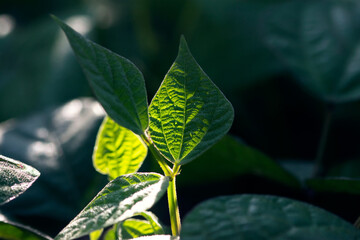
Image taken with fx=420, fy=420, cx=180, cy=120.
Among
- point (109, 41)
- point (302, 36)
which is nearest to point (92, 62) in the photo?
point (302, 36)

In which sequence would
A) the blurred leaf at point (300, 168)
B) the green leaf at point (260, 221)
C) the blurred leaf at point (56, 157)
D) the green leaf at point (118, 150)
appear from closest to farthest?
the green leaf at point (260, 221) < the green leaf at point (118, 150) < the blurred leaf at point (56, 157) < the blurred leaf at point (300, 168)

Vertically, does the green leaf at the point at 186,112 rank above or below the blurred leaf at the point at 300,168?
above

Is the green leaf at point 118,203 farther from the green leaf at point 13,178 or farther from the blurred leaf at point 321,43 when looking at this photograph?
the blurred leaf at point 321,43

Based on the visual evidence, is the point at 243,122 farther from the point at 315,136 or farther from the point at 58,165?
the point at 58,165

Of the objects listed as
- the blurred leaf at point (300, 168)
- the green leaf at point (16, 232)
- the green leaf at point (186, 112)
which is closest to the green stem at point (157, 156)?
the green leaf at point (186, 112)

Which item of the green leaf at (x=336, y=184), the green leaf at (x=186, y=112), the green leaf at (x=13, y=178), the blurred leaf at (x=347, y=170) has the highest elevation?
the green leaf at (x=186, y=112)

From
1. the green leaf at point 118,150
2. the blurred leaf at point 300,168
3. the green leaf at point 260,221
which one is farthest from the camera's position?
the blurred leaf at point 300,168
